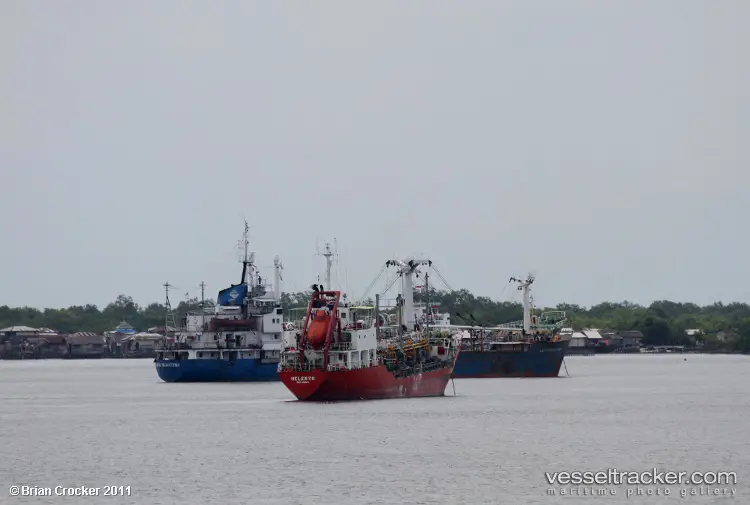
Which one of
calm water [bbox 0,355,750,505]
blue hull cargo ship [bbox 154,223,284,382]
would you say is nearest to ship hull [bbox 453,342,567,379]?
blue hull cargo ship [bbox 154,223,284,382]

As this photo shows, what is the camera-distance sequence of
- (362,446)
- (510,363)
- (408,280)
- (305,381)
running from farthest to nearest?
(510,363) → (408,280) → (305,381) → (362,446)

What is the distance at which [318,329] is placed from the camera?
92.7m

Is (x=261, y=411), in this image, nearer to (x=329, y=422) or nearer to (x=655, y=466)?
(x=329, y=422)

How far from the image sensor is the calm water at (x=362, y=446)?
52.9 m

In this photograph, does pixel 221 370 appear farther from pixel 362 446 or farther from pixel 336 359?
pixel 362 446

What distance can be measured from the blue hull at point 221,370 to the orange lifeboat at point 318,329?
4413cm

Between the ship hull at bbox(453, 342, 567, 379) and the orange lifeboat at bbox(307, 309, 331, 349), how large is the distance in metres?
64.4

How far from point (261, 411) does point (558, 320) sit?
90.5 meters

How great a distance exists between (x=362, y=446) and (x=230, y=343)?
7232 cm

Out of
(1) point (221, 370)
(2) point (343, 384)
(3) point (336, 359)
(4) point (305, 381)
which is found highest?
(3) point (336, 359)

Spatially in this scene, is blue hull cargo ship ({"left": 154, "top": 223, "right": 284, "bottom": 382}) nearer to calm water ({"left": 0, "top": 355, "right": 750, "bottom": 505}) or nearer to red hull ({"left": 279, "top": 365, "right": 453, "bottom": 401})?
calm water ({"left": 0, "top": 355, "right": 750, "bottom": 505})

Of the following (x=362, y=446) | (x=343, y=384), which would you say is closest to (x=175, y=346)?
(x=343, y=384)

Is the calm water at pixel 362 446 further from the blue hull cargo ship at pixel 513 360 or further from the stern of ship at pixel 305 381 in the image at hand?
the blue hull cargo ship at pixel 513 360

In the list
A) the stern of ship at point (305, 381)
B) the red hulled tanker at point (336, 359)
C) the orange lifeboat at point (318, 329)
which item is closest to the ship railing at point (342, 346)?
the red hulled tanker at point (336, 359)
